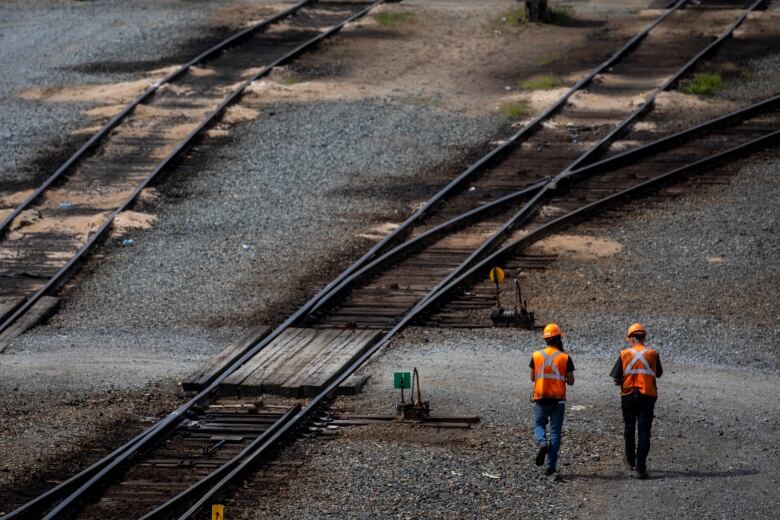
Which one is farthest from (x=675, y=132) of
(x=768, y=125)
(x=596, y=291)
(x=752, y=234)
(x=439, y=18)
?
(x=439, y=18)

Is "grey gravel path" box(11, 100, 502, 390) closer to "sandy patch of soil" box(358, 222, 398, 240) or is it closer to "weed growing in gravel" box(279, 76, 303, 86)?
"sandy patch of soil" box(358, 222, 398, 240)

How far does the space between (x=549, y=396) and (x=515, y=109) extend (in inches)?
567

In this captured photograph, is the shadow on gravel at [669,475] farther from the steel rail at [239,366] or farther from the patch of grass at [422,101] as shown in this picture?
the patch of grass at [422,101]

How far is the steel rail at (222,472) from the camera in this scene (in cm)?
1257

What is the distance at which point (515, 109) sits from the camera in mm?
27156

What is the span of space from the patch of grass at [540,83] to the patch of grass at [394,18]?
5265 mm

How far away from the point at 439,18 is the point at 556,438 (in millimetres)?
21862

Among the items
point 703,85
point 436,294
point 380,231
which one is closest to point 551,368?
point 436,294

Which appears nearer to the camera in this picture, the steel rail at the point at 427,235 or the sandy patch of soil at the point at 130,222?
the steel rail at the point at 427,235

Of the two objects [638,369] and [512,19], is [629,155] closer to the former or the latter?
[512,19]

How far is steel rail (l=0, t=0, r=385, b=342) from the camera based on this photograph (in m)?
18.9

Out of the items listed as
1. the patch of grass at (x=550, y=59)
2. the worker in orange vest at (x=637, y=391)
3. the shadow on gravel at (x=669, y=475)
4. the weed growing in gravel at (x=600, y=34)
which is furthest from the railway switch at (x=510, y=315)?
the weed growing in gravel at (x=600, y=34)

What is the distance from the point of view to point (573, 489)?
13.0m

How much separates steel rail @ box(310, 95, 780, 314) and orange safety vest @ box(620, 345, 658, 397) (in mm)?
5681
